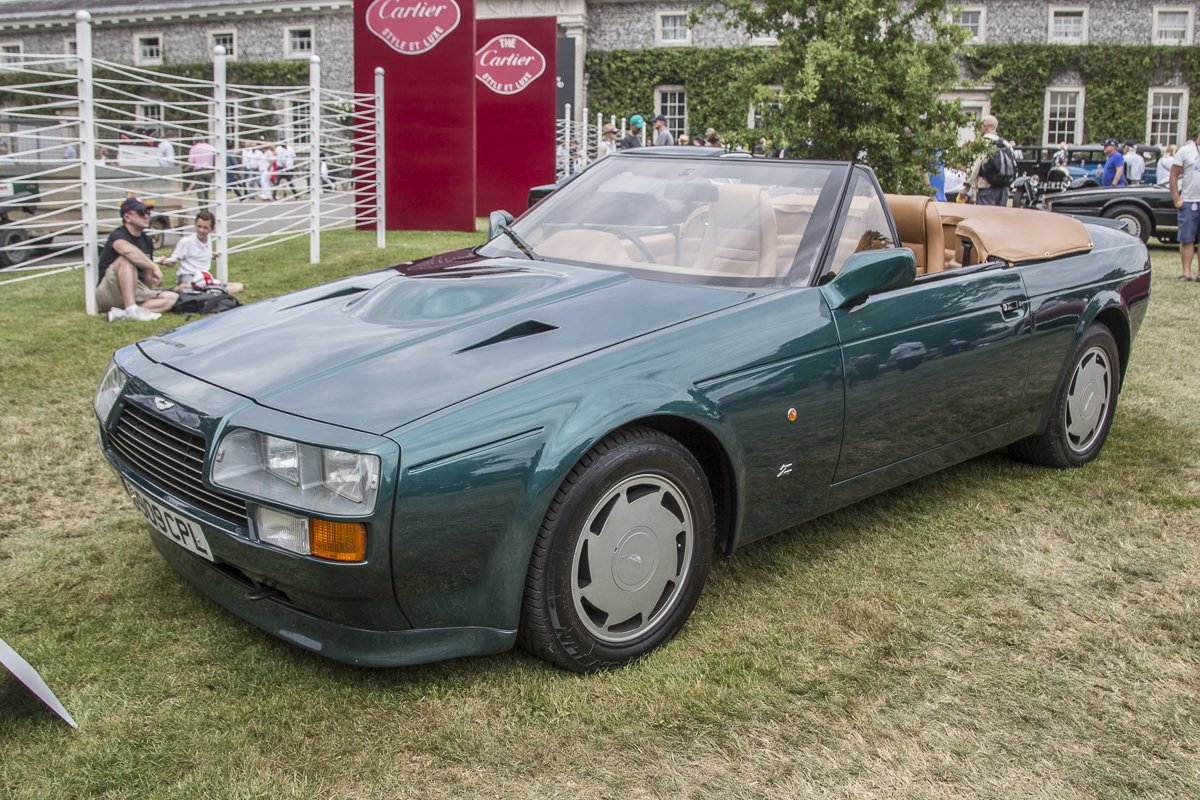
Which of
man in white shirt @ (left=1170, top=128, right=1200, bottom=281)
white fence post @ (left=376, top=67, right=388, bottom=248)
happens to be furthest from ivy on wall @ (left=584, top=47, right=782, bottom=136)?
man in white shirt @ (left=1170, top=128, right=1200, bottom=281)

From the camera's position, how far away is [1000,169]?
35.8 feet

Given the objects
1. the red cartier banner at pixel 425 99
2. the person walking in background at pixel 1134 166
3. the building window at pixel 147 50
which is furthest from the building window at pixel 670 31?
the red cartier banner at pixel 425 99

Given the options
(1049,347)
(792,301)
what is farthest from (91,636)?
(1049,347)

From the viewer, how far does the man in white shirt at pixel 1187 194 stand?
1077 centimetres

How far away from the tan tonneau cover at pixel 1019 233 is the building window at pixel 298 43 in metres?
43.5

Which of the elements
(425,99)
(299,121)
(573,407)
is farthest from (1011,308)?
(425,99)

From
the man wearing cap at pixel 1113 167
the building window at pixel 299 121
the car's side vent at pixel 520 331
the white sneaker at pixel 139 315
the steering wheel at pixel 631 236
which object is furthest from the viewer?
the man wearing cap at pixel 1113 167

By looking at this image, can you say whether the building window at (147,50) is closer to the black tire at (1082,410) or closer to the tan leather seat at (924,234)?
the tan leather seat at (924,234)

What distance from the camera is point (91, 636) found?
2668 mm

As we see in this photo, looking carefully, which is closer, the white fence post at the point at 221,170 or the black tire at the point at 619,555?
the black tire at the point at 619,555

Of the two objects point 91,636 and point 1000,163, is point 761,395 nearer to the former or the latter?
point 91,636

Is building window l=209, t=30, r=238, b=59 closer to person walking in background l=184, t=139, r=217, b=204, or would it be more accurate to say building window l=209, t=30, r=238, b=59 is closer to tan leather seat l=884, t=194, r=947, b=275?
person walking in background l=184, t=139, r=217, b=204

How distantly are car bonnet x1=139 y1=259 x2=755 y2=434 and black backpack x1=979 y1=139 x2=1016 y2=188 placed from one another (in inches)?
363

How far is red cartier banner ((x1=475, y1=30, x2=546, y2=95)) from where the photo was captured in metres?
17.5
